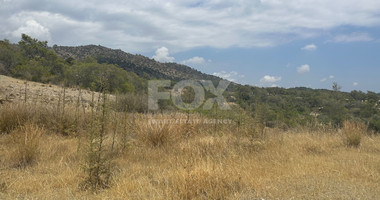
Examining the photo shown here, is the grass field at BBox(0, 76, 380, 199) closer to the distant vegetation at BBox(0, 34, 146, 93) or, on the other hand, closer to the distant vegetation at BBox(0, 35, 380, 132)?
the distant vegetation at BBox(0, 35, 380, 132)

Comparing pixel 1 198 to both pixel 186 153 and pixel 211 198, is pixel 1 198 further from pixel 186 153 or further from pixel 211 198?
pixel 186 153

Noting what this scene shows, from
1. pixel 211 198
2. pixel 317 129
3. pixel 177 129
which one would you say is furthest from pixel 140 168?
pixel 317 129

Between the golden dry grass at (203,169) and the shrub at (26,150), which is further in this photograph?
the shrub at (26,150)

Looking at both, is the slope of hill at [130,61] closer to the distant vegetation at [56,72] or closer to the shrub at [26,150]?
the distant vegetation at [56,72]

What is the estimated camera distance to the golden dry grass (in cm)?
331

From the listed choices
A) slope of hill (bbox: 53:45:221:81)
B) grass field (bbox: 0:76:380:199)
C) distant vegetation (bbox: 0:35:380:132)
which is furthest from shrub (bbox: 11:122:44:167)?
slope of hill (bbox: 53:45:221:81)

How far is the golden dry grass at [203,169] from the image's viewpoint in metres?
3.31

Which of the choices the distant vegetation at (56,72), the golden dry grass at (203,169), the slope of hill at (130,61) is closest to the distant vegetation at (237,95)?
the distant vegetation at (56,72)

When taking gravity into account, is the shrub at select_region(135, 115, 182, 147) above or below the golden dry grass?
above

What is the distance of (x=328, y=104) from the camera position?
20.7 metres

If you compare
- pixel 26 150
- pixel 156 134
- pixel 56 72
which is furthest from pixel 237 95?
pixel 56 72

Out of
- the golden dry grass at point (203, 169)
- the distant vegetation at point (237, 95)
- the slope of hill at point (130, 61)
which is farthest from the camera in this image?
the slope of hill at point (130, 61)

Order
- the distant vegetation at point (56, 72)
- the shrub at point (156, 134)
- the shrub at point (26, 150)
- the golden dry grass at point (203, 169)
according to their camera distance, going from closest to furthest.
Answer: the golden dry grass at point (203, 169) < the shrub at point (26, 150) < the shrub at point (156, 134) < the distant vegetation at point (56, 72)

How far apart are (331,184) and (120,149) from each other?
12.4 ft
